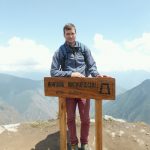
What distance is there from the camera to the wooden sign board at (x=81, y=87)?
809cm

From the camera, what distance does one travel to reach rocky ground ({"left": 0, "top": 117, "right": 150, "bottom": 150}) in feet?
42.6

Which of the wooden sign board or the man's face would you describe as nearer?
the wooden sign board

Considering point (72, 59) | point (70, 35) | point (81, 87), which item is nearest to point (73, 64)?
point (72, 59)

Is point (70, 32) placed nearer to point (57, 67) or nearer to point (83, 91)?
point (57, 67)

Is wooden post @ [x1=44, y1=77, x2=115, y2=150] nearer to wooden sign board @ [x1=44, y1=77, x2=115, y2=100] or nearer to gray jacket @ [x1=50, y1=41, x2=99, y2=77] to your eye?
wooden sign board @ [x1=44, y1=77, x2=115, y2=100]

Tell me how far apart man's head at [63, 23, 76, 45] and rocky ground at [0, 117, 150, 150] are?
4.91m

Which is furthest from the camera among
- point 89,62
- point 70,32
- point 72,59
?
point 89,62

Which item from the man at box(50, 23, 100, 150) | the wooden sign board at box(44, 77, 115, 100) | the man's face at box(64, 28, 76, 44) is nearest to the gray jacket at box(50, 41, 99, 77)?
the man at box(50, 23, 100, 150)

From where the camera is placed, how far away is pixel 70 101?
9727mm

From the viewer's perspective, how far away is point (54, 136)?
13695 mm

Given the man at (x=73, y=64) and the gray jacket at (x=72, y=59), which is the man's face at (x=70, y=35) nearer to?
the man at (x=73, y=64)

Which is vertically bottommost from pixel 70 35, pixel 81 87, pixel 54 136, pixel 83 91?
pixel 54 136

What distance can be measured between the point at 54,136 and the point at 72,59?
17.2 ft

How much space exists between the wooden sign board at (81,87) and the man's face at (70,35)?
4.37 ft
